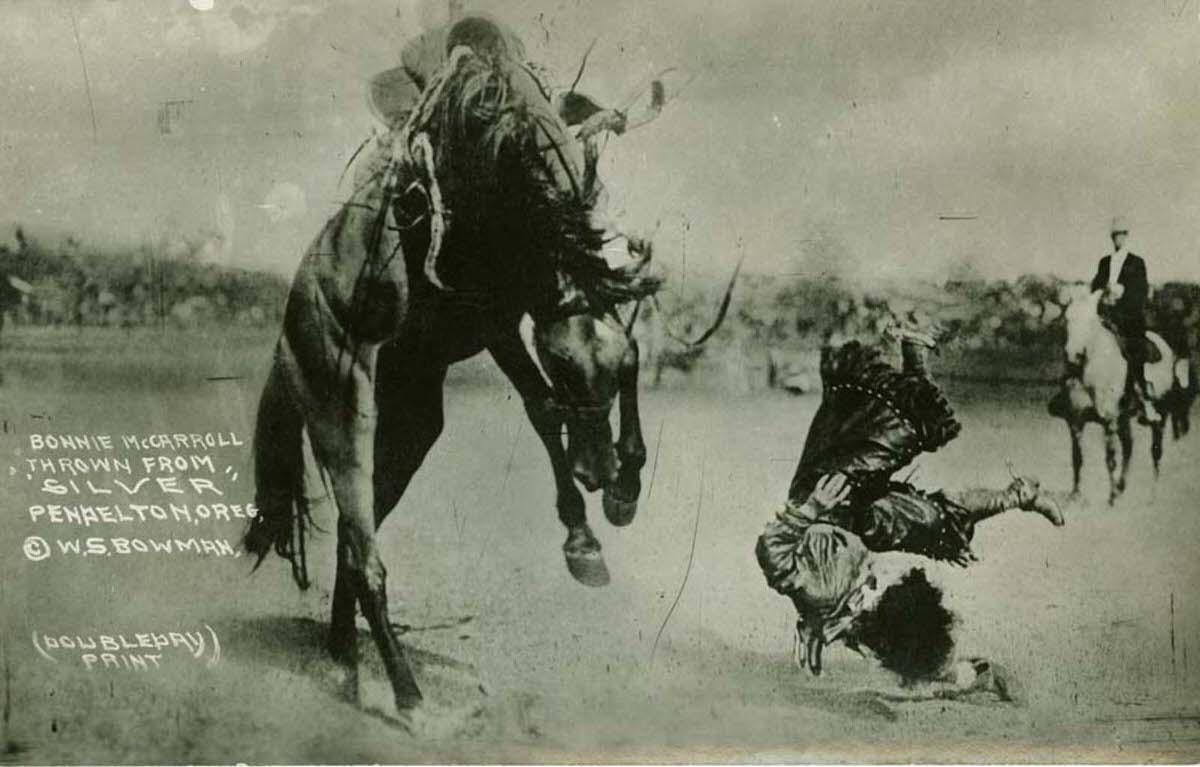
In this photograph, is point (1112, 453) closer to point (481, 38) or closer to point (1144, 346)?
point (1144, 346)

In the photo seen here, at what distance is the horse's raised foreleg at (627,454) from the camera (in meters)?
4.55

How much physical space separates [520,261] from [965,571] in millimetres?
1942

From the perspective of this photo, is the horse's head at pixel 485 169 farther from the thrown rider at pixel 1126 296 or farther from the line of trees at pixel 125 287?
the thrown rider at pixel 1126 296

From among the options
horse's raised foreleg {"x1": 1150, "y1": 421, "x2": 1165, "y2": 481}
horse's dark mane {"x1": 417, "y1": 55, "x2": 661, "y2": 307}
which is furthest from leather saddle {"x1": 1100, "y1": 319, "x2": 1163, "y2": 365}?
horse's dark mane {"x1": 417, "y1": 55, "x2": 661, "y2": 307}

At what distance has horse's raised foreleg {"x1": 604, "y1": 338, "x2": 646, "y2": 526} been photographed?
455 cm

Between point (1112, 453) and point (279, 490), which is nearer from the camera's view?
point (279, 490)

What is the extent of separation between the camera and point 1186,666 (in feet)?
15.2

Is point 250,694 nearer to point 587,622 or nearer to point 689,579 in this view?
point 587,622

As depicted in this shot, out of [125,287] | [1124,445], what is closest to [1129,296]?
[1124,445]

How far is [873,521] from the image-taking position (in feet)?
15.0

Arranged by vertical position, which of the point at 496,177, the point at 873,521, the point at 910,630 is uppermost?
the point at 496,177

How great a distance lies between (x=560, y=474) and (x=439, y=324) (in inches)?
26.8

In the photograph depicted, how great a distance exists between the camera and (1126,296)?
15.1 ft

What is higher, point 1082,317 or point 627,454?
point 1082,317
